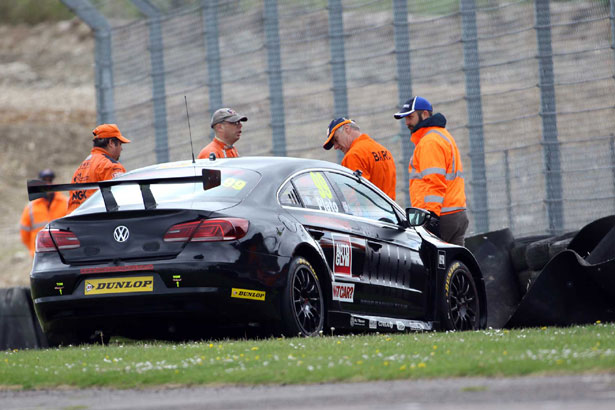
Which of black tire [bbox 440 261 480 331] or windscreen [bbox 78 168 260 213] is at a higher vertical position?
windscreen [bbox 78 168 260 213]

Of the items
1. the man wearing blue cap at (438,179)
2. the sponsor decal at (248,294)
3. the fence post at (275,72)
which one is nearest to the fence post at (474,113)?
the man wearing blue cap at (438,179)

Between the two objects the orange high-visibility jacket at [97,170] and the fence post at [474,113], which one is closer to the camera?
the orange high-visibility jacket at [97,170]

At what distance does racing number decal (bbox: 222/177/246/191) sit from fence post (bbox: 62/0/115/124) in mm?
7187

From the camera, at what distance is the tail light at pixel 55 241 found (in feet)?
30.9

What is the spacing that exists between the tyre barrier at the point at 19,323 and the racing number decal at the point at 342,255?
15.2ft

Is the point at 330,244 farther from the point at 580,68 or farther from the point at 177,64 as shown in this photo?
the point at 177,64

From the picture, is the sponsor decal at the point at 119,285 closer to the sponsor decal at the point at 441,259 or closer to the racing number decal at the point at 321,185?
the racing number decal at the point at 321,185

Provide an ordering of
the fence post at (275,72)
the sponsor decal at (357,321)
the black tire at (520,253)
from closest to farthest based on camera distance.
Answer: the sponsor decal at (357,321), the black tire at (520,253), the fence post at (275,72)

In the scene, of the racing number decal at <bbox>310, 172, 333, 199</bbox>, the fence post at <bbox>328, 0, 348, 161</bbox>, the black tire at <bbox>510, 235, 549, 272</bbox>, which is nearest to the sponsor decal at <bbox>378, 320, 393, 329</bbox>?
the racing number decal at <bbox>310, 172, 333, 199</bbox>

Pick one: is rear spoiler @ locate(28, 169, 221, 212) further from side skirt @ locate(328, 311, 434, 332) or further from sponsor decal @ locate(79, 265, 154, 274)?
side skirt @ locate(328, 311, 434, 332)

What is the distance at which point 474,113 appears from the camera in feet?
47.1

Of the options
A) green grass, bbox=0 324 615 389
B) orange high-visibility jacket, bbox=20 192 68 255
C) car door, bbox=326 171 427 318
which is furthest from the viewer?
orange high-visibility jacket, bbox=20 192 68 255

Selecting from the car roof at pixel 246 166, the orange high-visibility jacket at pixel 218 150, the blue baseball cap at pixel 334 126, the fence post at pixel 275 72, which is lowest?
the car roof at pixel 246 166

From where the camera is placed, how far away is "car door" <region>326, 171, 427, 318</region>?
10539 mm
